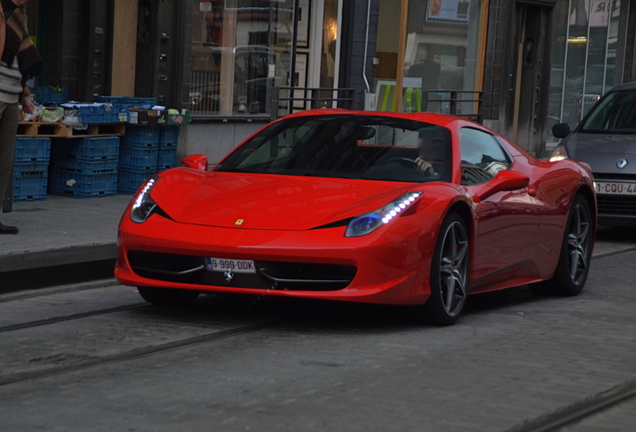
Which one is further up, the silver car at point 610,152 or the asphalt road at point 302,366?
the silver car at point 610,152

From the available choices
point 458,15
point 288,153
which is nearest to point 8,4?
point 288,153

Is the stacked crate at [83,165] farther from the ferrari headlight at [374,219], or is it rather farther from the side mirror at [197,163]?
the ferrari headlight at [374,219]

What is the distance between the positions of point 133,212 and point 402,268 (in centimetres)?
163

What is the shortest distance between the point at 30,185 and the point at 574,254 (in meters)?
6.07

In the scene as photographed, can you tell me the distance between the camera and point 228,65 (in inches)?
688

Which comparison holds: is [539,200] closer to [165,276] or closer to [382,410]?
[165,276]

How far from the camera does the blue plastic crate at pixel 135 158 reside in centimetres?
1422

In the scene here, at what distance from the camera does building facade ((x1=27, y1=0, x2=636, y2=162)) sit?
1471cm

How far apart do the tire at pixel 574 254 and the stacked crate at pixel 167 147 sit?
6.80 meters

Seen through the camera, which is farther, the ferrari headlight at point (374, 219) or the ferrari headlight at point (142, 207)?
the ferrari headlight at point (142, 207)

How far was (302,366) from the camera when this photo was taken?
19.0ft

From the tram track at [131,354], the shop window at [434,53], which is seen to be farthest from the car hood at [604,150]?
the shop window at [434,53]

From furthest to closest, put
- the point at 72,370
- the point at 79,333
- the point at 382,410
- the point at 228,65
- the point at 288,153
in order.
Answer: the point at 228,65 < the point at 288,153 < the point at 79,333 < the point at 72,370 < the point at 382,410

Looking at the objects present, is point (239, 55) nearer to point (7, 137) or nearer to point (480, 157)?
point (7, 137)
